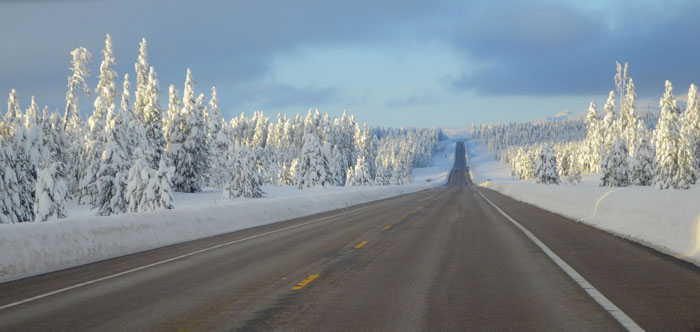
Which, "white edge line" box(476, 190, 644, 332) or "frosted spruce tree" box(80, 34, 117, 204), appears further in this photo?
"frosted spruce tree" box(80, 34, 117, 204)

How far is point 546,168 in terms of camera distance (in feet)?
309

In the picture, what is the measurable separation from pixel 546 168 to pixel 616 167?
23818mm

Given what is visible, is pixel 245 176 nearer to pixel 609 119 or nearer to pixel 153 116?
pixel 153 116

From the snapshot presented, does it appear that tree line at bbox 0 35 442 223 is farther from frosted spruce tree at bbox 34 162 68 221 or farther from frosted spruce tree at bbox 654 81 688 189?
frosted spruce tree at bbox 654 81 688 189

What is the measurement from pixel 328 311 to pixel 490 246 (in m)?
7.00

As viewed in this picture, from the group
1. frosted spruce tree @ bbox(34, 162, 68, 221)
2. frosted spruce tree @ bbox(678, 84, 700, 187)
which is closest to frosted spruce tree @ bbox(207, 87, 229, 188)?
frosted spruce tree @ bbox(34, 162, 68, 221)

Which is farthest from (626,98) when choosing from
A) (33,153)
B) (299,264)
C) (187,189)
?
(299,264)

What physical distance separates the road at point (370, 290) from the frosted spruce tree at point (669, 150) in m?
56.9

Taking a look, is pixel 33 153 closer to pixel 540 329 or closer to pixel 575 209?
pixel 575 209

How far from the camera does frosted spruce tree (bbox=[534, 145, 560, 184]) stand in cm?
9275

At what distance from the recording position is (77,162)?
59094 millimetres

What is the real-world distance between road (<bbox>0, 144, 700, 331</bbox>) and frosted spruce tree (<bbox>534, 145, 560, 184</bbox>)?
84862 mm

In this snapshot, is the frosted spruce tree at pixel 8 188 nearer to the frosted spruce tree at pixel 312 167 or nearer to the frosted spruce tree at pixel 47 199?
the frosted spruce tree at pixel 47 199

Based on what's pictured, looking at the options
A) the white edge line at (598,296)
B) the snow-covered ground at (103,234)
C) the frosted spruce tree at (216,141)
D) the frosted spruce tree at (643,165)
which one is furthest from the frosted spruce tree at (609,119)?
the white edge line at (598,296)
